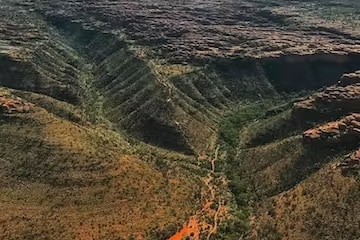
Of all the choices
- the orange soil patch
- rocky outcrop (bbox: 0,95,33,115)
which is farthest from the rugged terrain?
rocky outcrop (bbox: 0,95,33,115)

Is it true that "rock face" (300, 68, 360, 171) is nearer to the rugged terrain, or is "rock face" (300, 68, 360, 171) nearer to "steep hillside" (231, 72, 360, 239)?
"steep hillside" (231, 72, 360, 239)

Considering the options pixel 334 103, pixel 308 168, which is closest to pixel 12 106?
pixel 308 168

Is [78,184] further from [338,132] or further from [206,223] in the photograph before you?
[338,132]

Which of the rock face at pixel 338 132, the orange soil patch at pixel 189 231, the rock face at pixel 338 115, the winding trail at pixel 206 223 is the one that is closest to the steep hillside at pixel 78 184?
the orange soil patch at pixel 189 231

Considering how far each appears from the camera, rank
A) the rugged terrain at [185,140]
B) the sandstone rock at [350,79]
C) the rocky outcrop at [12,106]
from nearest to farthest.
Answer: the rugged terrain at [185,140], the rocky outcrop at [12,106], the sandstone rock at [350,79]

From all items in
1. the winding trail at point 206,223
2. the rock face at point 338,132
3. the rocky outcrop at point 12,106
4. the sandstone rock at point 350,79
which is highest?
the sandstone rock at point 350,79

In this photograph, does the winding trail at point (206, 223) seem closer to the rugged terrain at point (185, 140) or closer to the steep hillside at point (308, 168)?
the rugged terrain at point (185, 140)
